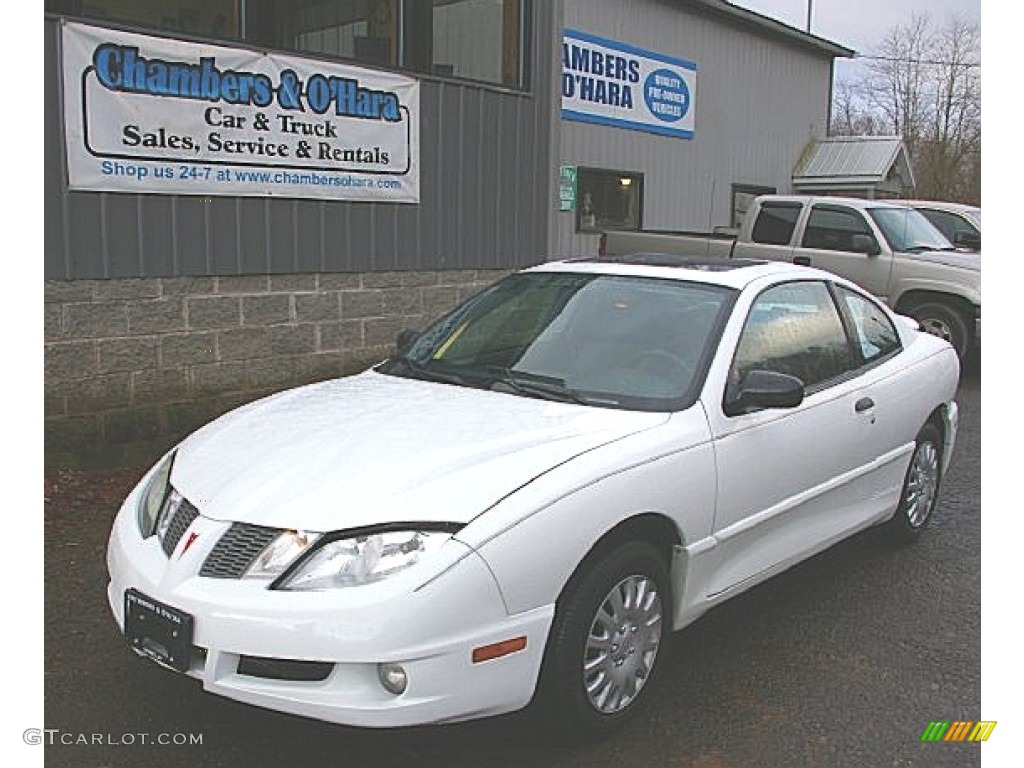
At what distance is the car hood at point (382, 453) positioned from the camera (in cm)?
318

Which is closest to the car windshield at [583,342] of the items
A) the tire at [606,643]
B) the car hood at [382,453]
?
the car hood at [382,453]

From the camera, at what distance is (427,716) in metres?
3.00

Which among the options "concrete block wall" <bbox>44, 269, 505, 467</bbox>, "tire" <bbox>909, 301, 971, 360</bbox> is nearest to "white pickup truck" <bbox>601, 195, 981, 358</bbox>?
"tire" <bbox>909, 301, 971, 360</bbox>

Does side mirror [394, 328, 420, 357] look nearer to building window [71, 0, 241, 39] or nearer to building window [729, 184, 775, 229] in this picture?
building window [71, 0, 241, 39]

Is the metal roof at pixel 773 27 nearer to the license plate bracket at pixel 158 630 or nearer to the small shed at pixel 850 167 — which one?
the small shed at pixel 850 167

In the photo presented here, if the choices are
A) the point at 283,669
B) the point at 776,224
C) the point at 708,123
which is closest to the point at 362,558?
the point at 283,669

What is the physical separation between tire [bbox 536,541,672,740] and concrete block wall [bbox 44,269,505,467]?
434cm

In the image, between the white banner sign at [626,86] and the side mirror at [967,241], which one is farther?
the white banner sign at [626,86]

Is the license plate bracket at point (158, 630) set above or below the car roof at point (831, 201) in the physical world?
below

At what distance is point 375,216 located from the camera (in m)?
8.48

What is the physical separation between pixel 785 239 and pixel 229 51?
7.28 m

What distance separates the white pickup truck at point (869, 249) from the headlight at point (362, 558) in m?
8.76

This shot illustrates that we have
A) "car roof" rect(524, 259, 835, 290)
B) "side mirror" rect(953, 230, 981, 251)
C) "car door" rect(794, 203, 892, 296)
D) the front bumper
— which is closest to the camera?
the front bumper

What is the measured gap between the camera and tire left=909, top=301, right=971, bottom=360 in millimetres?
11406
